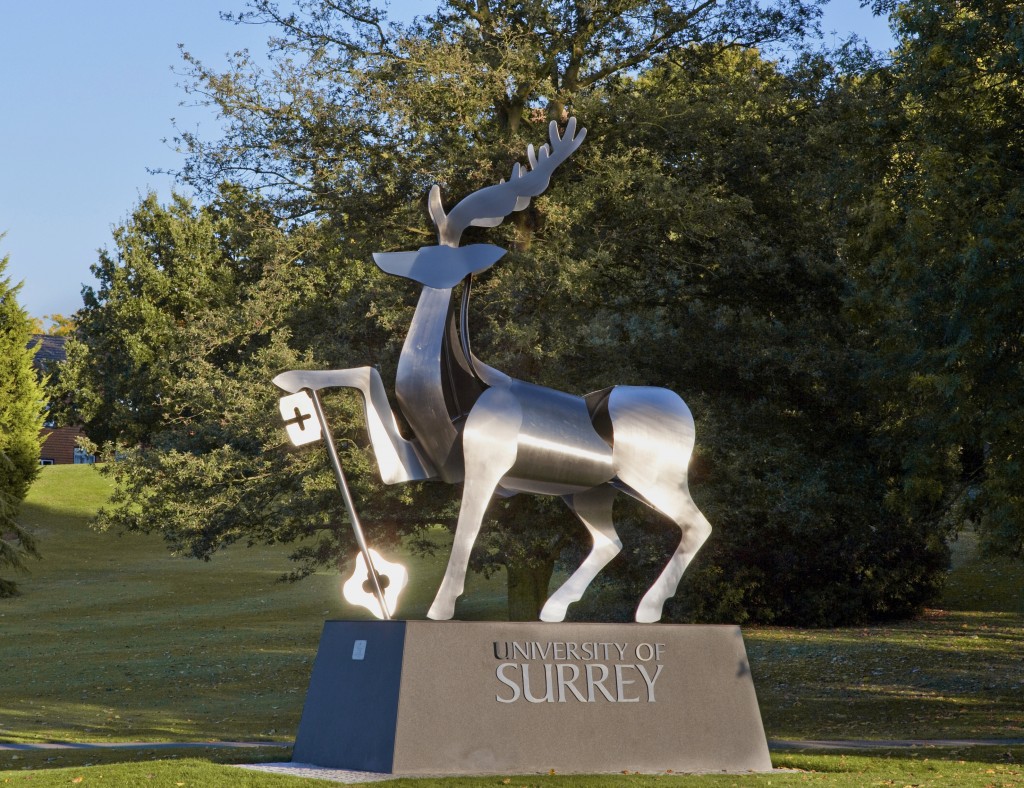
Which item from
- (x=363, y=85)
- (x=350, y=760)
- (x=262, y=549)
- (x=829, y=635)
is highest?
(x=363, y=85)

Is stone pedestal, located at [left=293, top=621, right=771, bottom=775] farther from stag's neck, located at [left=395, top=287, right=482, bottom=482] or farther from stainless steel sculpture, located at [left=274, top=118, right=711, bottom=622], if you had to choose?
stag's neck, located at [left=395, top=287, right=482, bottom=482]

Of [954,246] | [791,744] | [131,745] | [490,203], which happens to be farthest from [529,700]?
[954,246]

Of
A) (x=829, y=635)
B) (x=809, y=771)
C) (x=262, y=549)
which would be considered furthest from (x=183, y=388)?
(x=262, y=549)

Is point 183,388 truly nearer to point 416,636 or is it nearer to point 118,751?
point 118,751

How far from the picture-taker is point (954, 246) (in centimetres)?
1572

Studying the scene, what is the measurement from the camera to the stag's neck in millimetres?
10586

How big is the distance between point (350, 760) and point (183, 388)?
10.6 metres

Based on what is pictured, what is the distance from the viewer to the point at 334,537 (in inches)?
813

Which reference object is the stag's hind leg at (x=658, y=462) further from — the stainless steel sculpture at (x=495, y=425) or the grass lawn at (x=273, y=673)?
the grass lawn at (x=273, y=673)

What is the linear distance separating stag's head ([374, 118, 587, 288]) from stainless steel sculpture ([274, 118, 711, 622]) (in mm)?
11

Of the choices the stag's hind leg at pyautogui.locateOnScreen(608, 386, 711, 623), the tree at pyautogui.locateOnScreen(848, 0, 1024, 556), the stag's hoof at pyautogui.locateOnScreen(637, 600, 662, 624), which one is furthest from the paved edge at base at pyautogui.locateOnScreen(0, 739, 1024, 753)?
the stag's hind leg at pyautogui.locateOnScreen(608, 386, 711, 623)

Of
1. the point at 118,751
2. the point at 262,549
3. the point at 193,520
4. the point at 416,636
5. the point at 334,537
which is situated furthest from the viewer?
the point at 262,549

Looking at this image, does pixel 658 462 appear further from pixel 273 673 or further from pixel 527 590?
pixel 273 673

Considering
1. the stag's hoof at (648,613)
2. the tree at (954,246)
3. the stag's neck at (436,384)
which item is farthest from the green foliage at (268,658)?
the stag's neck at (436,384)
